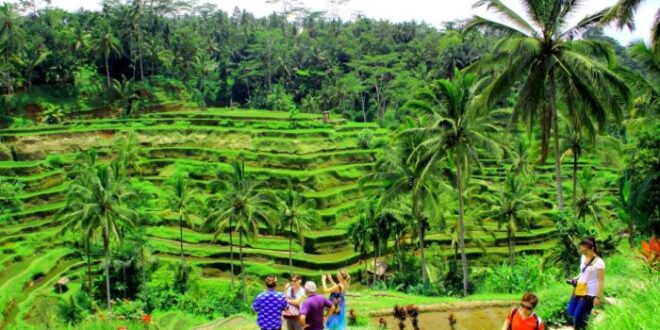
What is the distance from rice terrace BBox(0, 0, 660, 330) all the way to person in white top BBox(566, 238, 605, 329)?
0.04 metres

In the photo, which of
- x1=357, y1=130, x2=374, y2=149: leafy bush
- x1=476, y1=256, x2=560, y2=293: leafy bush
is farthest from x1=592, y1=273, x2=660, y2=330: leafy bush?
x1=357, y1=130, x2=374, y2=149: leafy bush

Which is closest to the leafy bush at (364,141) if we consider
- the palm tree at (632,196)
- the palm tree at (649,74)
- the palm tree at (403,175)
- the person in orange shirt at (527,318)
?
the palm tree at (403,175)

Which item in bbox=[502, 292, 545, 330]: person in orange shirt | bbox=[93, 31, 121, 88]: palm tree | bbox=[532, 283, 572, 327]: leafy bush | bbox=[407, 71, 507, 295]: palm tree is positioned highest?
bbox=[93, 31, 121, 88]: palm tree

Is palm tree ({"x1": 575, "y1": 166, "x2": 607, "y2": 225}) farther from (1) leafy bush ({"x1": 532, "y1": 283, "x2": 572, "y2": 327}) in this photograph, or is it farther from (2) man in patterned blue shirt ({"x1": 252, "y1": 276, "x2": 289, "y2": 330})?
(2) man in patterned blue shirt ({"x1": 252, "y1": 276, "x2": 289, "y2": 330})

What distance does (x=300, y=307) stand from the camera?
9102mm

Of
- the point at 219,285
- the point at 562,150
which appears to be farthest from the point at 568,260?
the point at 219,285

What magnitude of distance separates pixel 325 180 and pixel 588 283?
1481 inches

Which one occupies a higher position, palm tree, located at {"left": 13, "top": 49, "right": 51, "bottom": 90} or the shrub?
palm tree, located at {"left": 13, "top": 49, "right": 51, "bottom": 90}

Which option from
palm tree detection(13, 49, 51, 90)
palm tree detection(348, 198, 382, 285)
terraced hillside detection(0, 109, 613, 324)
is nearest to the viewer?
palm tree detection(348, 198, 382, 285)

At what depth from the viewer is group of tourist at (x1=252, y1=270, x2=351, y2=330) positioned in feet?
29.4

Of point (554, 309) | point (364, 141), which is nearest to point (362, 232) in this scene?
point (554, 309)

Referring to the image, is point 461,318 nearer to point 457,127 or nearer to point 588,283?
point 588,283

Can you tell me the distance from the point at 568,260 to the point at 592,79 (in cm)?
548

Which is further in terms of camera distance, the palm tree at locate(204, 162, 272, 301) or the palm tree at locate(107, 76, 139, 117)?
the palm tree at locate(107, 76, 139, 117)
